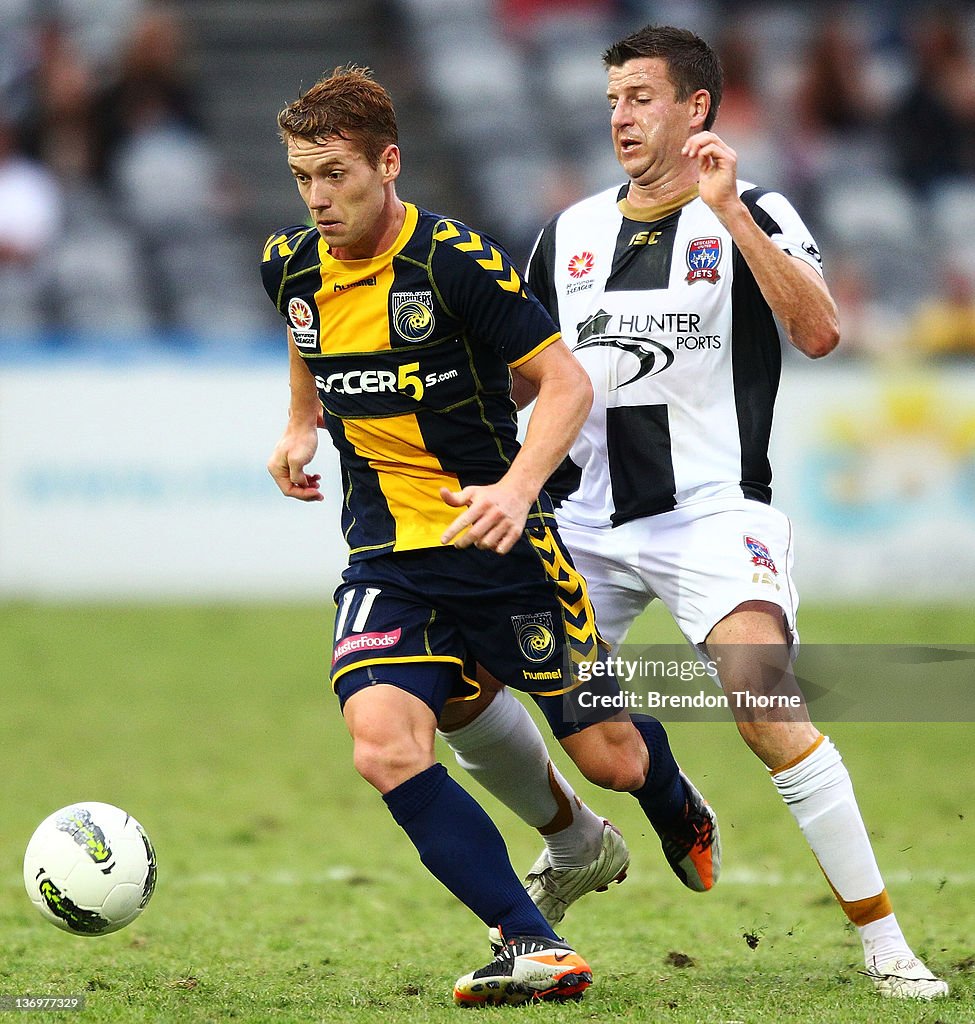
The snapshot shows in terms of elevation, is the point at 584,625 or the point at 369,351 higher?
the point at 369,351

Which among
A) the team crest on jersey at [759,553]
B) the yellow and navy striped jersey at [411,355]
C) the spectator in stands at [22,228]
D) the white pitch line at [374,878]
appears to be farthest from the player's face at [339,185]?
the spectator in stands at [22,228]

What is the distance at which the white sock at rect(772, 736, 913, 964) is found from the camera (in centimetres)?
438

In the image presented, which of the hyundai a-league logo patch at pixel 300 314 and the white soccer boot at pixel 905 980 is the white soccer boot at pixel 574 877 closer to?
the white soccer boot at pixel 905 980

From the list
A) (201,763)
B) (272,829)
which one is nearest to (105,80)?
(201,763)

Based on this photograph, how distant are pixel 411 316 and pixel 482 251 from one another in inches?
9.7

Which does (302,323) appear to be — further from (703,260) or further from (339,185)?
(703,260)

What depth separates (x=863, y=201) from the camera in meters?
15.8

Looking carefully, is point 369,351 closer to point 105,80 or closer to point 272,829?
point 272,829

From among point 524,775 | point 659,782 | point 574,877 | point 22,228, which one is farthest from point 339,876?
point 22,228

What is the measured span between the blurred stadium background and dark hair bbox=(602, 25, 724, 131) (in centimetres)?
755

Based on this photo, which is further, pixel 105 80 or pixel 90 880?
pixel 105 80

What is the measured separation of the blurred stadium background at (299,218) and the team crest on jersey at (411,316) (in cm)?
785

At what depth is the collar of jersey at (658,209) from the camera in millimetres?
4910

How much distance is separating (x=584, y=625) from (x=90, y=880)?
145cm
